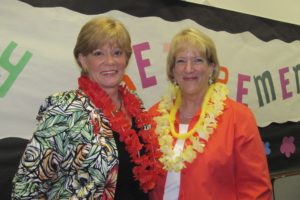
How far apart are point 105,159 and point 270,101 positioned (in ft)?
5.28

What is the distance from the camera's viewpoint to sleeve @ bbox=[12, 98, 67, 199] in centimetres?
107

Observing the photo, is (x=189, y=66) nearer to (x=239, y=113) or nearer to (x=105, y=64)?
(x=239, y=113)

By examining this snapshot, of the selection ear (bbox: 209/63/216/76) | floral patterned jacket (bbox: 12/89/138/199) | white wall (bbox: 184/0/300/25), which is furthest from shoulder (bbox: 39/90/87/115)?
white wall (bbox: 184/0/300/25)

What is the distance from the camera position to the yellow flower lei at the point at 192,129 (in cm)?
142

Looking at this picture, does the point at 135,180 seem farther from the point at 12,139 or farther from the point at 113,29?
the point at 12,139

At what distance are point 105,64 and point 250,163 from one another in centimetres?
62

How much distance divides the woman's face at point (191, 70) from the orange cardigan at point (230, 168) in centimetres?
19

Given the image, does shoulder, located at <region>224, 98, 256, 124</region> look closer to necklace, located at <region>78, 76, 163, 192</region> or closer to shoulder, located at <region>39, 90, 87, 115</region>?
necklace, located at <region>78, 76, 163, 192</region>

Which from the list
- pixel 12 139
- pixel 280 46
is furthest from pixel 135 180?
pixel 280 46

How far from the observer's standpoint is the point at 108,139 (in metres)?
1.17

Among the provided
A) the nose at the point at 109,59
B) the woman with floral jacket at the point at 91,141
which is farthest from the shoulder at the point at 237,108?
the nose at the point at 109,59

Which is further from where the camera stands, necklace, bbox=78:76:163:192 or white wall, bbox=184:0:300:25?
white wall, bbox=184:0:300:25

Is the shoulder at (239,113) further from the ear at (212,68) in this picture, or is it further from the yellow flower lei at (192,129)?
the ear at (212,68)

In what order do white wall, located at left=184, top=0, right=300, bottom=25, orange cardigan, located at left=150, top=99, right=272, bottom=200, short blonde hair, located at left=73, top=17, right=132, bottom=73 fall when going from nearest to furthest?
short blonde hair, located at left=73, top=17, right=132, bottom=73 < orange cardigan, located at left=150, top=99, right=272, bottom=200 < white wall, located at left=184, top=0, right=300, bottom=25
